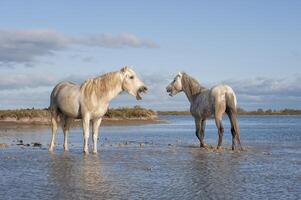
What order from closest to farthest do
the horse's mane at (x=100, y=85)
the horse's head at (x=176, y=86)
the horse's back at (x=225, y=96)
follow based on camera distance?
the horse's mane at (x=100, y=85) < the horse's back at (x=225, y=96) < the horse's head at (x=176, y=86)

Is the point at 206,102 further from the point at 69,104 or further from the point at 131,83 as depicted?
the point at 69,104

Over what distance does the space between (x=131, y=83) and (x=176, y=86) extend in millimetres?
4178

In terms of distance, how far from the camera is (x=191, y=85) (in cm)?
1905

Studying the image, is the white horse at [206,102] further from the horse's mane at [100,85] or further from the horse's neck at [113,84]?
the horse's mane at [100,85]

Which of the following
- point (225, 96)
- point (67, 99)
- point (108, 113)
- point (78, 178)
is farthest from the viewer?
point (108, 113)

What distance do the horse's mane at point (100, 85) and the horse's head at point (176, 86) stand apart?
14.2 feet

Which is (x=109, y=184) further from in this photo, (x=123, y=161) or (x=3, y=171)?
(x=123, y=161)

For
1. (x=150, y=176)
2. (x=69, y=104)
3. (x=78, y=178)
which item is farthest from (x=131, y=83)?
(x=78, y=178)

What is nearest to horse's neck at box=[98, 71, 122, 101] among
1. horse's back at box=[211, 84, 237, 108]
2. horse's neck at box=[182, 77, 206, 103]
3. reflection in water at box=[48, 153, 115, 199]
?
reflection in water at box=[48, 153, 115, 199]

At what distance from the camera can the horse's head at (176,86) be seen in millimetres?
19328

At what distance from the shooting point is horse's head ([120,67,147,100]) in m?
15.4

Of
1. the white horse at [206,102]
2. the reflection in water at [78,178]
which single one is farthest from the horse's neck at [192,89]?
the reflection in water at [78,178]

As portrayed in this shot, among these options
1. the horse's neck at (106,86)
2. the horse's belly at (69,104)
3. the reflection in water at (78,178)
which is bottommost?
the reflection in water at (78,178)

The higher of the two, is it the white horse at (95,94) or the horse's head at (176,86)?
the horse's head at (176,86)
